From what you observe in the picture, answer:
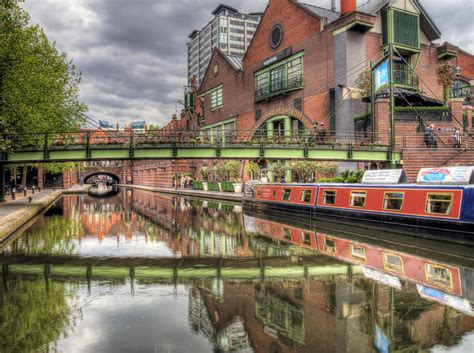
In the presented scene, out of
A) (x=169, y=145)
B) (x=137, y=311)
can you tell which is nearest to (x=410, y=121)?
(x=169, y=145)

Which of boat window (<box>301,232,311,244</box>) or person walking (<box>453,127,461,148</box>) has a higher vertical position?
person walking (<box>453,127,461,148</box>)

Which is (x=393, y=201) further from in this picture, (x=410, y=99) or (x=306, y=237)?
(x=410, y=99)

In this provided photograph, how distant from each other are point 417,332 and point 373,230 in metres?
10.6

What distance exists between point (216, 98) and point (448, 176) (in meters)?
40.4

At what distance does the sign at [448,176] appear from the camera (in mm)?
12875

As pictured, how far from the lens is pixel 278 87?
124ft

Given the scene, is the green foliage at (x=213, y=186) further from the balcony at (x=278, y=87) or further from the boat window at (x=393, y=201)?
the boat window at (x=393, y=201)

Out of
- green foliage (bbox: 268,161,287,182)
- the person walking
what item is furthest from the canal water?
green foliage (bbox: 268,161,287,182)

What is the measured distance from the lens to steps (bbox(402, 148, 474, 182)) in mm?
24761

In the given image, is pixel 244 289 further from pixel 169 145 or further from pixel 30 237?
pixel 169 145

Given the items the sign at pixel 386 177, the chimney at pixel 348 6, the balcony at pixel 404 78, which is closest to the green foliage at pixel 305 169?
the balcony at pixel 404 78

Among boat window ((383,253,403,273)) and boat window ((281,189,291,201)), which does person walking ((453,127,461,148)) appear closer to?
boat window ((281,189,291,201))

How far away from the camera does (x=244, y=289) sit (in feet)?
25.8

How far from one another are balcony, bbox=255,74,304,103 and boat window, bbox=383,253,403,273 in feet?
85.5
